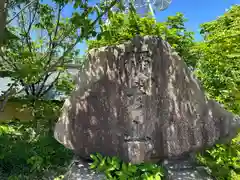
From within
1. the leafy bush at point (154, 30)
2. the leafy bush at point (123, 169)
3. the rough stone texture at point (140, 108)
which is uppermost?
the leafy bush at point (154, 30)

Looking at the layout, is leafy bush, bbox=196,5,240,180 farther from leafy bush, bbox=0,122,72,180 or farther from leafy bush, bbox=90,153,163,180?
leafy bush, bbox=0,122,72,180

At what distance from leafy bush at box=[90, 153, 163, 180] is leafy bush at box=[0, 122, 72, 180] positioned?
1116mm

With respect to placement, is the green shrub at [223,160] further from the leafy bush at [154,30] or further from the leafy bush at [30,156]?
the leafy bush at [30,156]

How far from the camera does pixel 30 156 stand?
4.30m

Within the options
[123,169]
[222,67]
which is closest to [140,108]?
[123,169]

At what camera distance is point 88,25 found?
3049mm

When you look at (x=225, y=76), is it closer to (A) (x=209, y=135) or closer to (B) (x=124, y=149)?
(A) (x=209, y=135)

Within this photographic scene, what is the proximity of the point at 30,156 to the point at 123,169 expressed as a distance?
182cm

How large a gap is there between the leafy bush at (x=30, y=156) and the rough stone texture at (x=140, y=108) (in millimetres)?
948

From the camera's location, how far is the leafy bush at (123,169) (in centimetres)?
325

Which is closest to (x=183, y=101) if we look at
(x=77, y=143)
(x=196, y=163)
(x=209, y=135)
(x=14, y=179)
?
(x=209, y=135)

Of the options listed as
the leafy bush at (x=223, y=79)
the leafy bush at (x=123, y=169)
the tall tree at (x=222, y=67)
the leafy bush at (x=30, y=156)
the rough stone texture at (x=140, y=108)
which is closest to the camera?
the leafy bush at (x=123, y=169)

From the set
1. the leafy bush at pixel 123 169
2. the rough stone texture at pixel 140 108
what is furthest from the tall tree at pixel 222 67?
the leafy bush at pixel 123 169

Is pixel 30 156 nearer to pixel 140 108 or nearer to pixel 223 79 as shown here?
pixel 140 108
